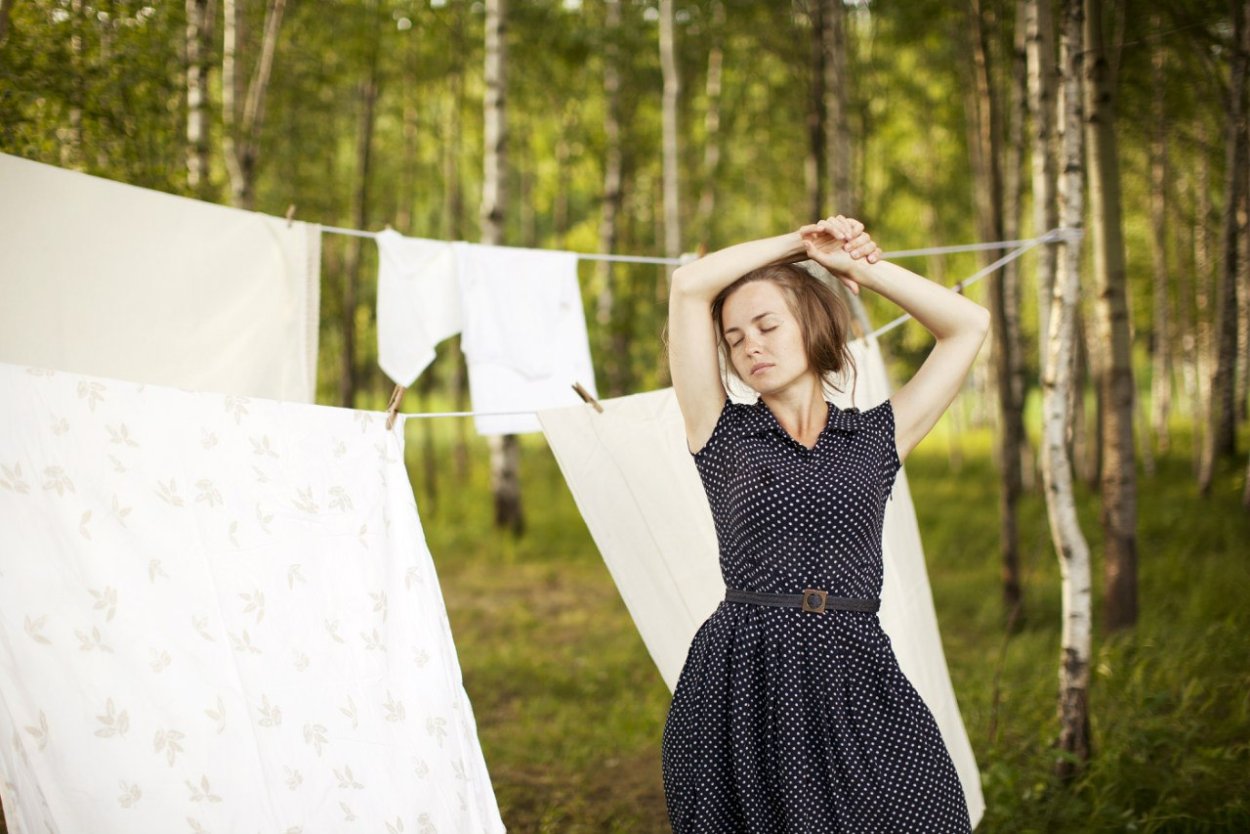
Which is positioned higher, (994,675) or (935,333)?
(935,333)

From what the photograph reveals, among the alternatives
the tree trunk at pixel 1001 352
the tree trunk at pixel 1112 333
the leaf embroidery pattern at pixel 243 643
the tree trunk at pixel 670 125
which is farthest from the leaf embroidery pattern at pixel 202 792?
the tree trunk at pixel 670 125

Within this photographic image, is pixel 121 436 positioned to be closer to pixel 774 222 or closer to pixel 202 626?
pixel 202 626

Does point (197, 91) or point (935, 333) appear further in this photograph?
point (197, 91)

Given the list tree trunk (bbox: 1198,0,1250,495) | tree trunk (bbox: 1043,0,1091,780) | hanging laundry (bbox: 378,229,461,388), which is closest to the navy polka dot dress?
tree trunk (bbox: 1043,0,1091,780)

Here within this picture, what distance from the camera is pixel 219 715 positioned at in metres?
2.01

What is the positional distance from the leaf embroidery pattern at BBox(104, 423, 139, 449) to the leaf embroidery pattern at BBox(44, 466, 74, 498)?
0.35 ft

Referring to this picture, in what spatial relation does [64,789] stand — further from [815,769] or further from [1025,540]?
[1025,540]

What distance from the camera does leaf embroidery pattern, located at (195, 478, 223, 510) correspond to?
83.5 inches

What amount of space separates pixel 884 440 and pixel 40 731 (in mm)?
1634

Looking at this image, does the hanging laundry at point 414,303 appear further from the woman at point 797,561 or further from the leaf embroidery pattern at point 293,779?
the woman at point 797,561

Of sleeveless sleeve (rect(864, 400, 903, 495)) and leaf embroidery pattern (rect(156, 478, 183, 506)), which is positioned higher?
sleeveless sleeve (rect(864, 400, 903, 495))

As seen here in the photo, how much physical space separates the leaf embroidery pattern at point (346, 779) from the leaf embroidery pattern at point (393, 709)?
0.13m

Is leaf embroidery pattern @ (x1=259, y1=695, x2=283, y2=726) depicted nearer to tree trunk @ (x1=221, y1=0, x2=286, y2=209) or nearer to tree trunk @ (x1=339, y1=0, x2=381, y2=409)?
tree trunk @ (x1=221, y1=0, x2=286, y2=209)

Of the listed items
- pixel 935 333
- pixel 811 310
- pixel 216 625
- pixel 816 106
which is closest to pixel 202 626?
pixel 216 625
